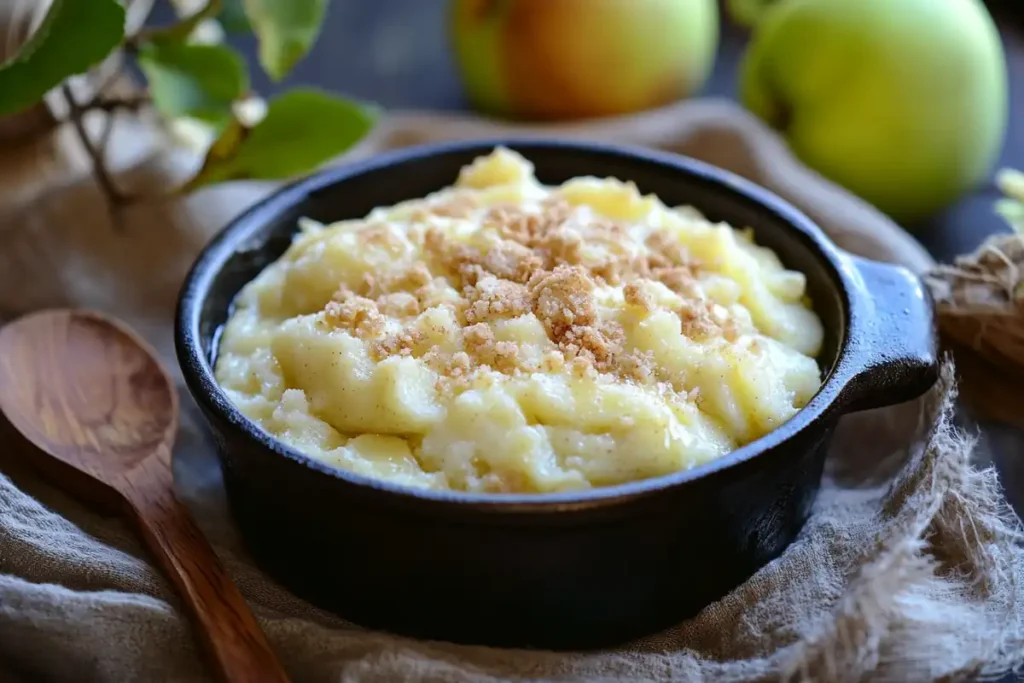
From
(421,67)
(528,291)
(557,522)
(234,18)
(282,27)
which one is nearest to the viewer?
(557,522)

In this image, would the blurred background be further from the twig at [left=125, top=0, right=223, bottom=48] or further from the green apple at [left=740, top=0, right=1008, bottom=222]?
the twig at [left=125, top=0, right=223, bottom=48]

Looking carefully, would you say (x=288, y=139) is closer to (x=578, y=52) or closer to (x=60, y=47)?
(x=60, y=47)

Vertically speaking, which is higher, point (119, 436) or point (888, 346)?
point (888, 346)

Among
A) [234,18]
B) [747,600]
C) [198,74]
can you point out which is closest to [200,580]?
[747,600]

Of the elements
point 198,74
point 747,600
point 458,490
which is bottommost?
point 747,600

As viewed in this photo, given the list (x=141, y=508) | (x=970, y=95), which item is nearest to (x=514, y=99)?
(x=970, y=95)

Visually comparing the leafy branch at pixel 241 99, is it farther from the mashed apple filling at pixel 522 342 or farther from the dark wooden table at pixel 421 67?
the dark wooden table at pixel 421 67
